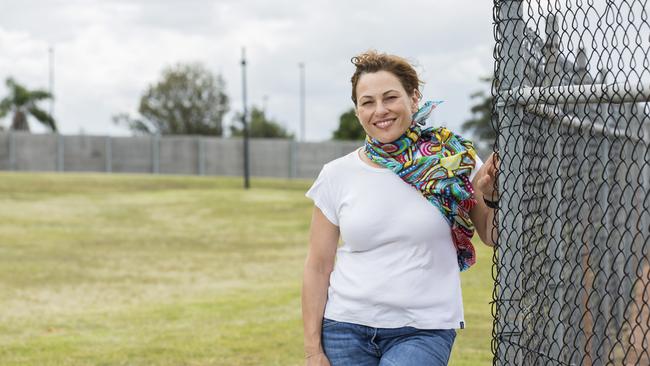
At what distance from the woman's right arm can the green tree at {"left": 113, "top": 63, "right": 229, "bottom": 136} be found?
253 feet

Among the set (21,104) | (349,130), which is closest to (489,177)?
(21,104)

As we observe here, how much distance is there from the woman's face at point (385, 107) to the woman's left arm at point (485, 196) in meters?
0.32

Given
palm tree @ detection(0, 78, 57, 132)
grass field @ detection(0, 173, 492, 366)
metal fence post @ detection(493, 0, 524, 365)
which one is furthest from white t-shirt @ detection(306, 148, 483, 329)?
palm tree @ detection(0, 78, 57, 132)

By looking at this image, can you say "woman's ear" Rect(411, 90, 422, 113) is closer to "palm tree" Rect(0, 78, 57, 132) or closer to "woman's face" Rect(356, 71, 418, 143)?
"woman's face" Rect(356, 71, 418, 143)

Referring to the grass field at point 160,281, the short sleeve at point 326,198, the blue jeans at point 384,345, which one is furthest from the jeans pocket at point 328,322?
the grass field at point 160,281

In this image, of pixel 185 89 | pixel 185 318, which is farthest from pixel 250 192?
pixel 185 89

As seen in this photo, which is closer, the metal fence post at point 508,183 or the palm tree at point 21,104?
the metal fence post at point 508,183

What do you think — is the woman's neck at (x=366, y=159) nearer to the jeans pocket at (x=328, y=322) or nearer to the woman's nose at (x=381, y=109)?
the woman's nose at (x=381, y=109)

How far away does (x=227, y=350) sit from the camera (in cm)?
865

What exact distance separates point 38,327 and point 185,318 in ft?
4.94

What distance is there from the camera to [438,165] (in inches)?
130

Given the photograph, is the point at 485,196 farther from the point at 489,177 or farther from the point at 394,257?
the point at 394,257

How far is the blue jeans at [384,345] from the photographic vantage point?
3.25 meters

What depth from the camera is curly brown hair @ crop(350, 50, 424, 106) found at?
3.39m
